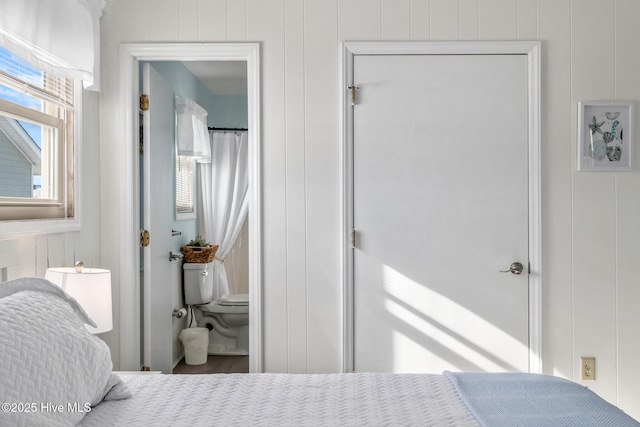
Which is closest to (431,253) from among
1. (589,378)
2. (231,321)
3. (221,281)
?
(589,378)

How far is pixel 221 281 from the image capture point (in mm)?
4996

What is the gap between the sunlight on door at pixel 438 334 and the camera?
276cm

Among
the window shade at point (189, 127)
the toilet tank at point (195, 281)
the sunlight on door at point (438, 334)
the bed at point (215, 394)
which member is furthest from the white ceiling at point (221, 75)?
the bed at point (215, 394)

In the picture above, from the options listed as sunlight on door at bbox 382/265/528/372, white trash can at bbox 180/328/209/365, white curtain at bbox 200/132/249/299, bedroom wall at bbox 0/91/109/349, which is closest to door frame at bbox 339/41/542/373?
sunlight on door at bbox 382/265/528/372

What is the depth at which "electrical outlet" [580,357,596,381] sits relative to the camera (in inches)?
108

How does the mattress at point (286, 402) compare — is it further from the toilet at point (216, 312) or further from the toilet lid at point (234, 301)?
the toilet lid at point (234, 301)

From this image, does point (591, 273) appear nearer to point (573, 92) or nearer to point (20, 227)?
point (573, 92)

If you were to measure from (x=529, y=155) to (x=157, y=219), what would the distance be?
207 centimetres

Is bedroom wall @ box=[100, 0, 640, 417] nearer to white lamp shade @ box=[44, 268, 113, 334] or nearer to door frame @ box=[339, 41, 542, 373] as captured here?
door frame @ box=[339, 41, 542, 373]

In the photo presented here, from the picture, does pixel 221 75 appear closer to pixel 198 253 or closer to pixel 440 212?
pixel 198 253

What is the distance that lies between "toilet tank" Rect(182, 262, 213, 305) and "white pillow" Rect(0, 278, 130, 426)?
2.66 meters

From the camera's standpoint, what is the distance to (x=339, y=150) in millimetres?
Result: 2779

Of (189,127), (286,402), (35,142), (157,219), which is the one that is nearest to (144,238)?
(157,219)

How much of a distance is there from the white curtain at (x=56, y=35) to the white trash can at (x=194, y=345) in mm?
2153
